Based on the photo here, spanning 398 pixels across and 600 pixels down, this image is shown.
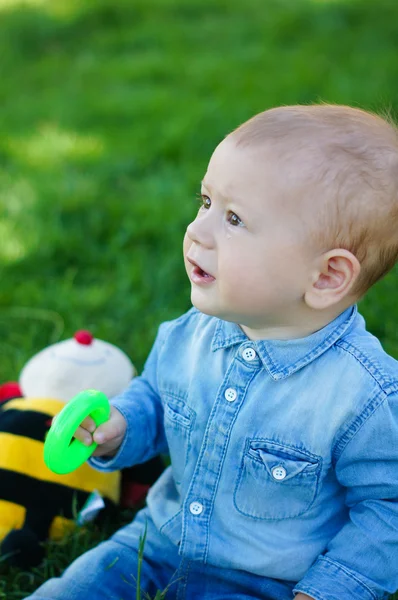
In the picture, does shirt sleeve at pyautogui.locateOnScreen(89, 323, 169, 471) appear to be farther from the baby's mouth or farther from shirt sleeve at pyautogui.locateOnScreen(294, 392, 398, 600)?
shirt sleeve at pyautogui.locateOnScreen(294, 392, 398, 600)

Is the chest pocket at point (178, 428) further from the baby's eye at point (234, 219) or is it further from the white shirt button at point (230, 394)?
the baby's eye at point (234, 219)

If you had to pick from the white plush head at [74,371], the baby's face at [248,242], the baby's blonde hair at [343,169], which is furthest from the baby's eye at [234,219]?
the white plush head at [74,371]

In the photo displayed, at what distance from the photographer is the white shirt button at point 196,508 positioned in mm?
1466

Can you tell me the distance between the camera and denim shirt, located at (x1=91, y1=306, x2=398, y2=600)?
134 cm

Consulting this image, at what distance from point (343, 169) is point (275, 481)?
546 mm

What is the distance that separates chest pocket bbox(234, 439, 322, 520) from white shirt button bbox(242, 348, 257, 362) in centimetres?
14

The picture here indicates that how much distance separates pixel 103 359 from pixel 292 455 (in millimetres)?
710

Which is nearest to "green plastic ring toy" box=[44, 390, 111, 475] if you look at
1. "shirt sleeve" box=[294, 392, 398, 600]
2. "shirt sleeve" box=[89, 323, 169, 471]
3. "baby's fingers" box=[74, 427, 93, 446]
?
"baby's fingers" box=[74, 427, 93, 446]

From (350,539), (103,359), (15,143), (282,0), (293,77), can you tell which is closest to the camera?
(350,539)

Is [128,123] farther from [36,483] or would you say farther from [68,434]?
[68,434]

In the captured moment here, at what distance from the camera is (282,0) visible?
222 inches

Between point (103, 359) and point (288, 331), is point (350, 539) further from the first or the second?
point (103, 359)

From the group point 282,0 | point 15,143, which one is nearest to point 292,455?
point 15,143

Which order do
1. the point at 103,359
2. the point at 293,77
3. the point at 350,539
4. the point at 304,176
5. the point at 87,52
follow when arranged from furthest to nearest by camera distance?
1. the point at 87,52
2. the point at 293,77
3. the point at 103,359
4. the point at 350,539
5. the point at 304,176
